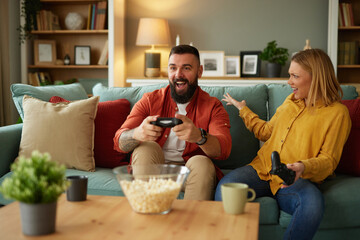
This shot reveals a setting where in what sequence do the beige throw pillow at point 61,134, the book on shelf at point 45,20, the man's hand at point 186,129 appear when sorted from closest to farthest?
the man's hand at point 186,129 < the beige throw pillow at point 61,134 < the book on shelf at point 45,20

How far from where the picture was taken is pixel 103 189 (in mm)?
2135

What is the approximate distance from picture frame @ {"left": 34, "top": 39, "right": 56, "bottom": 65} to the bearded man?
2.86 meters

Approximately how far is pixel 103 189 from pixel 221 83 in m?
2.38

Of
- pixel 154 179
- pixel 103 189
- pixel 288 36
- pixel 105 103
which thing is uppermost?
pixel 288 36

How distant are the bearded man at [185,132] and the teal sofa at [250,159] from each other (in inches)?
9.3

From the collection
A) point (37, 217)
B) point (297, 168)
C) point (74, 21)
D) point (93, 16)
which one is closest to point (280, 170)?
point (297, 168)

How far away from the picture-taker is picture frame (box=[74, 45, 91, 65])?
16.0ft

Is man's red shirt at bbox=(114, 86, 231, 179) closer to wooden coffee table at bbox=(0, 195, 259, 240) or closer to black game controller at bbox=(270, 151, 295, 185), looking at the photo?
black game controller at bbox=(270, 151, 295, 185)

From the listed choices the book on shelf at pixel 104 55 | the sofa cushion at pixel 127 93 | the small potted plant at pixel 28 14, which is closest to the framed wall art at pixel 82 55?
the book on shelf at pixel 104 55

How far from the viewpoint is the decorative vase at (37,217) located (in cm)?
116

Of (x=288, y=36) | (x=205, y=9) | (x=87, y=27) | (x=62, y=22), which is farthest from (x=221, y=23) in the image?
(x=62, y=22)

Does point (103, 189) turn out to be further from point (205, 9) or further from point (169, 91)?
point (205, 9)

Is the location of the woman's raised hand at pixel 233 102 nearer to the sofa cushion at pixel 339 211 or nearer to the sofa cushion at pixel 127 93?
the sofa cushion at pixel 127 93

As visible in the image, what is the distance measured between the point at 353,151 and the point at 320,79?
451 millimetres
